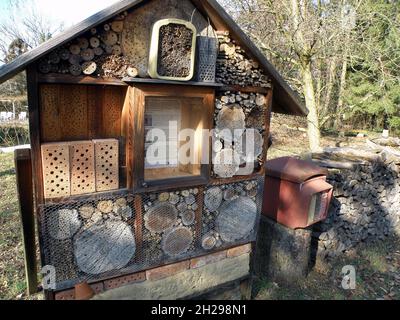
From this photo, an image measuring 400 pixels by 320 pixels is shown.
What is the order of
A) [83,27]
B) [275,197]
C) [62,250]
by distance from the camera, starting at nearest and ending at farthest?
[83,27], [62,250], [275,197]

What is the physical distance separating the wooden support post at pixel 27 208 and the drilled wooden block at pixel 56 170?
1.66 feet

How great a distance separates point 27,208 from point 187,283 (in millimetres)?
1955

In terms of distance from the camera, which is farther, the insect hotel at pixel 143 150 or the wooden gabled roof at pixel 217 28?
the insect hotel at pixel 143 150

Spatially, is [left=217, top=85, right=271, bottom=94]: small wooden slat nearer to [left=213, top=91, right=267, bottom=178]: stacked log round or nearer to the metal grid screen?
[left=213, top=91, right=267, bottom=178]: stacked log round

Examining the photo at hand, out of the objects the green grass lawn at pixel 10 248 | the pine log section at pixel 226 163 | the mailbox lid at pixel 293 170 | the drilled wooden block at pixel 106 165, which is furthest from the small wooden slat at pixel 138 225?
the mailbox lid at pixel 293 170

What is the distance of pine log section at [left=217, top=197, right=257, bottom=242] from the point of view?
3.68 metres

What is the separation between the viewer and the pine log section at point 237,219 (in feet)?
12.1

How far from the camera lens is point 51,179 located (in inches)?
104

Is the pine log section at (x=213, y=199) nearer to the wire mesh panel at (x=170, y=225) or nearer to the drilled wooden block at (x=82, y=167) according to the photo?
the wire mesh panel at (x=170, y=225)

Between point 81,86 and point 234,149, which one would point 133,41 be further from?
point 234,149

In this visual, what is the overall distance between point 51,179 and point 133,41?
136 cm

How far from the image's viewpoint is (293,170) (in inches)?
175

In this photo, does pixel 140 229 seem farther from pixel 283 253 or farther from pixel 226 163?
pixel 283 253

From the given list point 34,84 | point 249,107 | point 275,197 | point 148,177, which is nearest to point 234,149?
point 249,107
